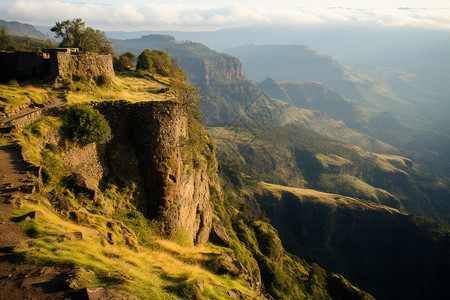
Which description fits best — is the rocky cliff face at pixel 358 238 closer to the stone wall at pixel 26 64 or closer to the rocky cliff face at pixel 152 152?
the rocky cliff face at pixel 152 152

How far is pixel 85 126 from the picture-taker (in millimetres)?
17719

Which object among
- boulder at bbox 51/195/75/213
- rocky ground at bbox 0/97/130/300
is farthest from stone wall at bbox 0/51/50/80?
rocky ground at bbox 0/97/130/300

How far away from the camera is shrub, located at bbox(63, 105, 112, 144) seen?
17.2m

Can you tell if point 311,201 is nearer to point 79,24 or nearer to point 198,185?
point 198,185

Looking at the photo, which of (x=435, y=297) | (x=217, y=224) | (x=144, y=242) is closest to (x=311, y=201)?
(x=435, y=297)

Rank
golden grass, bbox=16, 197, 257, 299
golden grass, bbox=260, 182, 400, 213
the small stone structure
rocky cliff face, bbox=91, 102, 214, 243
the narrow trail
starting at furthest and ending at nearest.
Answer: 1. golden grass, bbox=260, 182, 400, 213
2. the small stone structure
3. rocky cliff face, bbox=91, 102, 214, 243
4. golden grass, bbox=16, 197, 257, 299
5. the narrow trail

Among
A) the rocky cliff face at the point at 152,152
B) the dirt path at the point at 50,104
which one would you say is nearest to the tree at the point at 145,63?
the rocky cliff face at the point at 152,152

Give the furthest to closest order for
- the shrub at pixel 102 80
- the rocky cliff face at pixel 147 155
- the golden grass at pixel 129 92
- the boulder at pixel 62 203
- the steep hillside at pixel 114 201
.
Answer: the shrub at pixel 102 80 → the golden grass at pixel 129 92 → the rocky cliff face at pixel 147 155 → the boulder at pixel 62 203 → the steep hillside at pixel 114 201

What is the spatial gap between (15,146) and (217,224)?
27125 mm

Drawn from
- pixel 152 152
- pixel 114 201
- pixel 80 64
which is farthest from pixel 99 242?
pixel 80 64

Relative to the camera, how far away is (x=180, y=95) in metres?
32.2

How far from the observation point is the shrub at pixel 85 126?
56.6 feet

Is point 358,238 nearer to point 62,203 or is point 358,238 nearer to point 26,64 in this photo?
point 62,203

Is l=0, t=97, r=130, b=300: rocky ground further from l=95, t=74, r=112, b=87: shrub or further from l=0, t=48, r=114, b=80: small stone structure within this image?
l=95, t=74, r=112, b=87: shrub
